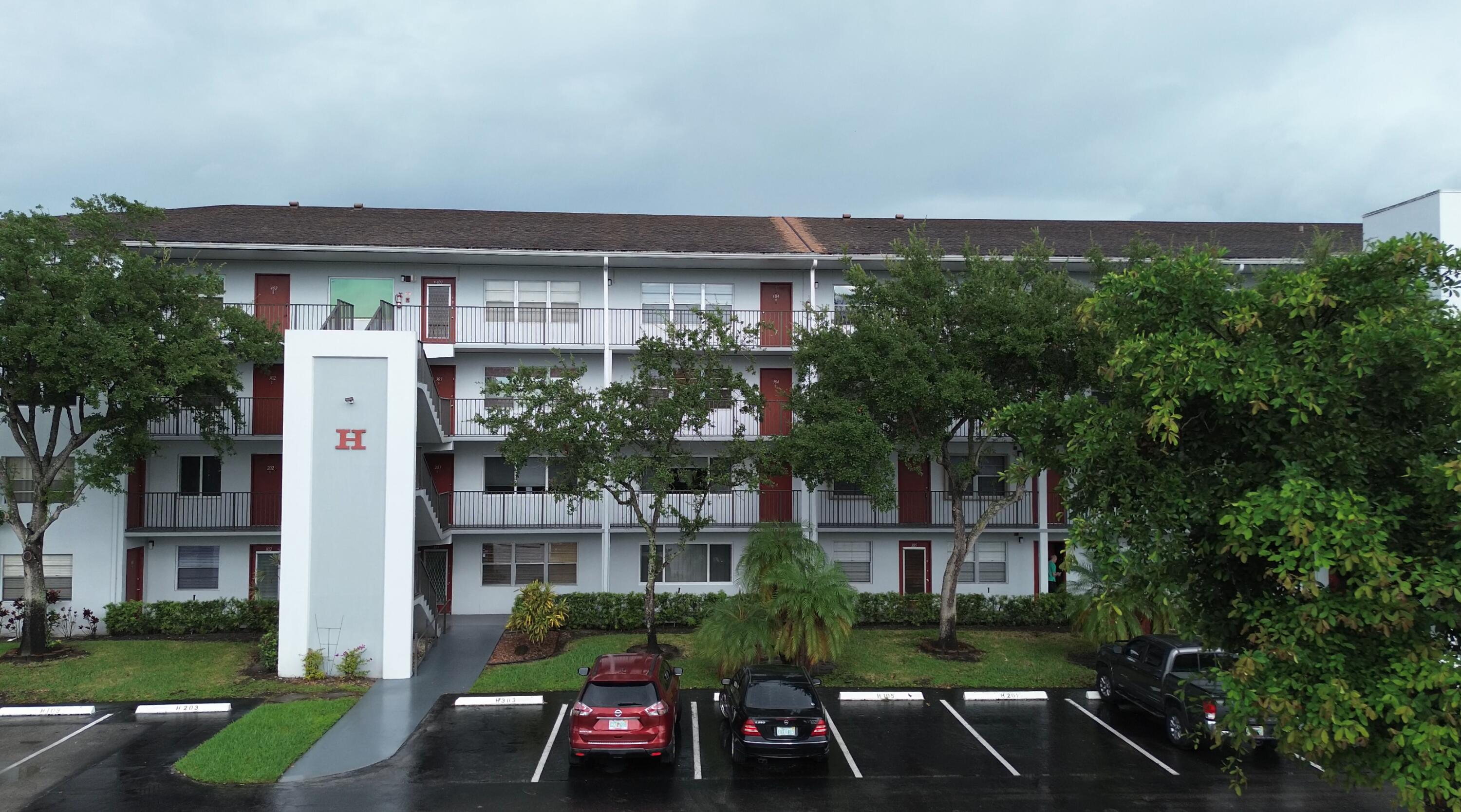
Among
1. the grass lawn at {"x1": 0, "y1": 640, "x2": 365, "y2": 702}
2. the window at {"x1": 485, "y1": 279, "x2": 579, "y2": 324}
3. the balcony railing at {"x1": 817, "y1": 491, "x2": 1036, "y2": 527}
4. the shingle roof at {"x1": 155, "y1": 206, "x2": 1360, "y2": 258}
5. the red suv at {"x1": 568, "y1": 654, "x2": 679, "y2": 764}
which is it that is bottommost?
the grass lawn at {"x1": 0, "y1": 640, "x2": 365, "y2": 702}

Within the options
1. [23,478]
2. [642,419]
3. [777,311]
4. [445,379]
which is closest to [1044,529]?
[777,311]

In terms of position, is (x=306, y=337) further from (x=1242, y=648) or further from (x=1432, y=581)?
(x=1432, y=581)

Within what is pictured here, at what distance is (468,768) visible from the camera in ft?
40.3

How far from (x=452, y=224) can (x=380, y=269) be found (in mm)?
3674

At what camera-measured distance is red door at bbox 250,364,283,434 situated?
22.6m

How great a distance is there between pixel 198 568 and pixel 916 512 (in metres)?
19.7

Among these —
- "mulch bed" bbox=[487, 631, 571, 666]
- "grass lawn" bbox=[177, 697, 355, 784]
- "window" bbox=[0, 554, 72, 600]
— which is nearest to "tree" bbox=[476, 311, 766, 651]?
"mulch bed" bbox=[487, 631, 571, 666]

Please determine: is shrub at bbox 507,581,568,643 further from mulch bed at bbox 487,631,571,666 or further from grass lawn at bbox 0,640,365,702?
grass lawn at bbox 0,640,365,702

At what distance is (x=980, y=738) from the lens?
13.9 metres

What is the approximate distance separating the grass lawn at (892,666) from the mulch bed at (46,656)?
9.35m

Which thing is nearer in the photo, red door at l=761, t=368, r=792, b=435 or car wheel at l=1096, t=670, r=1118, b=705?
car wheel at l=1096, t=670, r=1118, b=705

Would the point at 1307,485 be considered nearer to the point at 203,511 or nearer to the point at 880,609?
the point at 880,609

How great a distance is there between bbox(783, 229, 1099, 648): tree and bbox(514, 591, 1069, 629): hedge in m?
3.11

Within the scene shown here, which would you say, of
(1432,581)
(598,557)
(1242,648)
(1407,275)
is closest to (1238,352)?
(1407,275)
